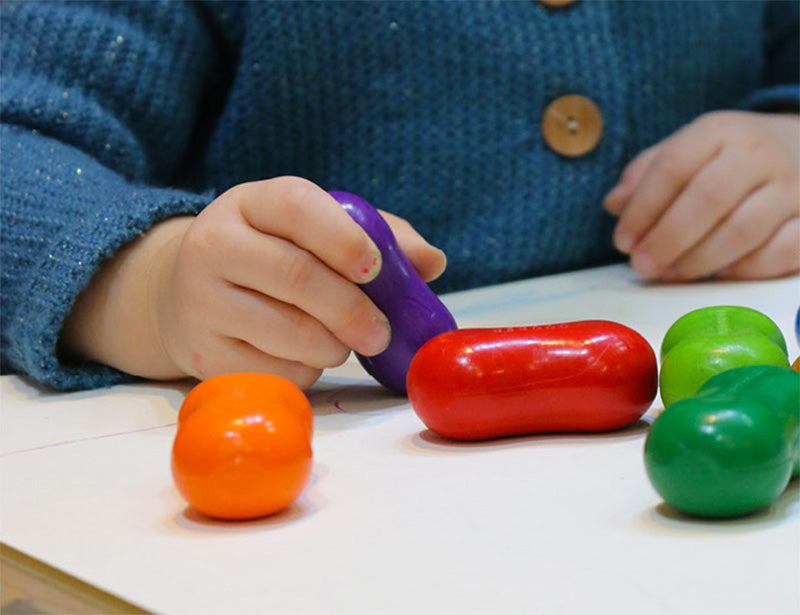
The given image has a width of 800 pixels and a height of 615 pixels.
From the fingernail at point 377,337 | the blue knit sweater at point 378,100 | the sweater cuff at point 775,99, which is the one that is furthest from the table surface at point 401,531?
the sweater cuff at point 775,99

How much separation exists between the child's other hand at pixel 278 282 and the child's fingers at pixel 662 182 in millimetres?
403

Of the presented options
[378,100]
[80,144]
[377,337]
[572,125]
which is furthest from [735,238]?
[80,144]

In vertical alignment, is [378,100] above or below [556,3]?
below

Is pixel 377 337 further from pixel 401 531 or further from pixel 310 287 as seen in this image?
pixel 401 531

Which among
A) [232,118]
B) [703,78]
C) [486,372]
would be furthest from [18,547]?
[703,78]

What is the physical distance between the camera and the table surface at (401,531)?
1.04 ft

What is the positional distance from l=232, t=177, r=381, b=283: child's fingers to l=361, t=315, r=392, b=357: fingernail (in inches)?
1.1

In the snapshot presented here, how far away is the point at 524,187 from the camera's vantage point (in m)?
0.96

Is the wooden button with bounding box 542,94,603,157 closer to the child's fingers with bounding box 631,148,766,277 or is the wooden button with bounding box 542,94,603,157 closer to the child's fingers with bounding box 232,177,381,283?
the child's fingers with bounding box 631,148,766,277

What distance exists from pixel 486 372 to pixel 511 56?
0.54 metres

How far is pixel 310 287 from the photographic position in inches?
21.3

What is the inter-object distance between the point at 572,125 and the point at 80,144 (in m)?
0.46

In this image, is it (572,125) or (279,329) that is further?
(572,125)

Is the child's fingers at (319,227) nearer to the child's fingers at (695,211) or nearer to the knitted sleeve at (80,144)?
the knitted sleeve at (80,144)
